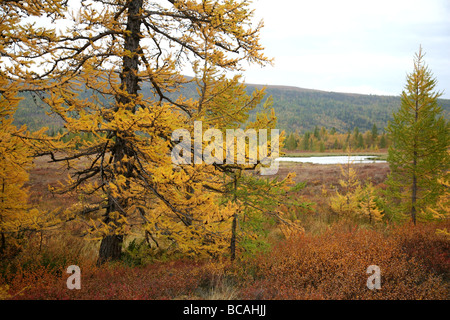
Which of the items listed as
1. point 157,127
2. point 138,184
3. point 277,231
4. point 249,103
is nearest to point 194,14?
point 249,103

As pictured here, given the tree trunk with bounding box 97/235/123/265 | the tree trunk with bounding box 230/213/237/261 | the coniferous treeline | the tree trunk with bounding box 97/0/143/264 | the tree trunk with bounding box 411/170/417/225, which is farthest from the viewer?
the coniferous treeline

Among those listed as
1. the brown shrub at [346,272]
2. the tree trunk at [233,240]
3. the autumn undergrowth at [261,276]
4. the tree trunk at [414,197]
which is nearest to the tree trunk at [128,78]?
the autumn undergrowth at [261,276]

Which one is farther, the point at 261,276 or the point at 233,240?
the point at 233,240

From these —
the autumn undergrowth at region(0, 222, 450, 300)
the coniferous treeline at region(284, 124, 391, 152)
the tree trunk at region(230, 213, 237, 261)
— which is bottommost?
the autumn undergrowth at region(0, 222, 450, 300)

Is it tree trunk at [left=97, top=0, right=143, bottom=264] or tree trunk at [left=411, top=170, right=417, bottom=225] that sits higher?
tree trunk at [left=97, top=0, right=143, bottom=264]

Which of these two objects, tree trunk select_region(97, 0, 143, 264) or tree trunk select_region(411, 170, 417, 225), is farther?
tree trunk select_region(411, 170, 417, 225)

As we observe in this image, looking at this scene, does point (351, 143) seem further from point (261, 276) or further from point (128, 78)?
point (128, 78)

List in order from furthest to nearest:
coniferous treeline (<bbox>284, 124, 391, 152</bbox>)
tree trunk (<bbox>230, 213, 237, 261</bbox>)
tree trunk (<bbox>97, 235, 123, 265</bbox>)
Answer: coniferous treeline (<bbox>284, 124, 391, 152</bbox>) < tree trunk (<bbox>97, 235, 123, 265</bbox>) < tree trunk (<bbox>230, 213, 237, 261</bbox>)

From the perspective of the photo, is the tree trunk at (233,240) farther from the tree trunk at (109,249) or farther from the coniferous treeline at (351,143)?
the coniferous treeline at (351,143)

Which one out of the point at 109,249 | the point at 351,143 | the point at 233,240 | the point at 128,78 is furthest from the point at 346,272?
the point at 351,143

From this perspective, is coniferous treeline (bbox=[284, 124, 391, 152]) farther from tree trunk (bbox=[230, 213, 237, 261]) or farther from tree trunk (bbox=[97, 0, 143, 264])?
tree trunk (bbox=[97, 0, 143, 264])

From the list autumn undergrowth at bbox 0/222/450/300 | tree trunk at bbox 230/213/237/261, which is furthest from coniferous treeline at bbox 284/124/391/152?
tree trunk at bbox 230/213/237/261

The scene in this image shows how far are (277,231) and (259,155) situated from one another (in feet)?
22.2

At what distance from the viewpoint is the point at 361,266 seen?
4895mm
